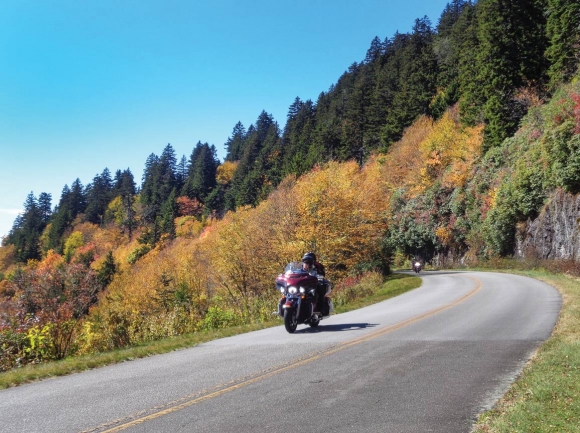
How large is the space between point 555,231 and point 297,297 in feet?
82.9

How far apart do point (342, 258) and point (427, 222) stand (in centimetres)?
2310

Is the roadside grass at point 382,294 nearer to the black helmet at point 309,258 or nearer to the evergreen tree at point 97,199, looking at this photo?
the black helmet at point 309,258

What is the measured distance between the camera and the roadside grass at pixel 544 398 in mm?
4398

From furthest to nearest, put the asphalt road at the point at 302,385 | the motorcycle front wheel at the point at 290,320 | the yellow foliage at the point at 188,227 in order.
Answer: the yellow foliage at the point at 188,227, the motorcycle front wheel at the point at 290,320, the asphalt road at the point at 302,385

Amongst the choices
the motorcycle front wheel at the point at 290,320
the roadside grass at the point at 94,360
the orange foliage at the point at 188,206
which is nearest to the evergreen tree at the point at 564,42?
the roadside grass at the point at 94,360

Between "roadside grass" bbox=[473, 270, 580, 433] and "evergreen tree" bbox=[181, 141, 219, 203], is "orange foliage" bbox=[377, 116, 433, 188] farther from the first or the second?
"evergreen tree" bbox=[181, 141, 219, 203]

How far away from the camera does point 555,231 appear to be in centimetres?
2991

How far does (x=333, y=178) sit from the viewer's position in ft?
113

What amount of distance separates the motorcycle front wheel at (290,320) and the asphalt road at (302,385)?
33cm

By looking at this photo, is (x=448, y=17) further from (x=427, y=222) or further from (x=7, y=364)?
(x=7, y=364)

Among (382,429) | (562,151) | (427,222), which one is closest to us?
(382,429)

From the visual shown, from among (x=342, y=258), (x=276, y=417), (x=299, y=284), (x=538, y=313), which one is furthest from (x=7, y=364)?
(x=342, y=258)

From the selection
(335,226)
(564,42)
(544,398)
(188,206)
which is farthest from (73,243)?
(544,398)

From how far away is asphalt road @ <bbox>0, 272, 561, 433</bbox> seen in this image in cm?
484
